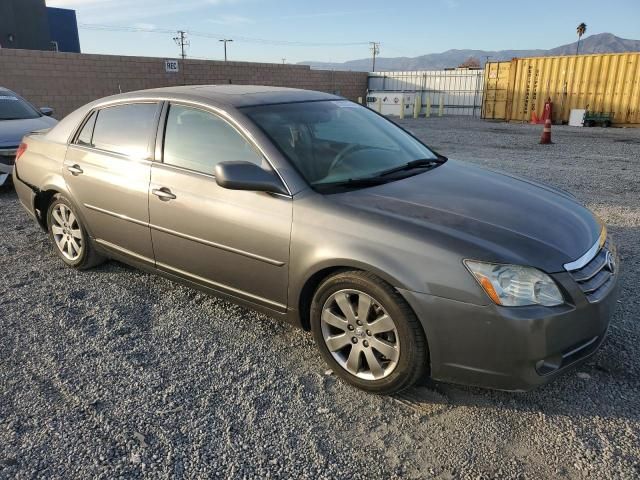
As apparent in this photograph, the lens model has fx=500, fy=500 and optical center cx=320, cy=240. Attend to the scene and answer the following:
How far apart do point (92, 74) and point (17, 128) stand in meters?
11.3

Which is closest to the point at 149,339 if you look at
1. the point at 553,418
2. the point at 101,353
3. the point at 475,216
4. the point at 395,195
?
the point at 101,353

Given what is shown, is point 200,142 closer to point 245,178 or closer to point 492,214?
point 245,178

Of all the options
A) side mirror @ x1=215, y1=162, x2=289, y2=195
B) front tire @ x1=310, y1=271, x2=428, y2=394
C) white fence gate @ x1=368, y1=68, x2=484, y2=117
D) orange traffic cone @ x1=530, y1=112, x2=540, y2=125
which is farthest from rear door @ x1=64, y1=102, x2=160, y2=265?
white fence gate @ x1=368, y1=68, x2=484, y2=117

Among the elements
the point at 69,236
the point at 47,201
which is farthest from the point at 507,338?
the point at 47,201

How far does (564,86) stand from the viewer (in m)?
20.9

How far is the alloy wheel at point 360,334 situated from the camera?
2.60m

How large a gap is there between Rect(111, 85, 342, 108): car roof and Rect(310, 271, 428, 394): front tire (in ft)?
4.77

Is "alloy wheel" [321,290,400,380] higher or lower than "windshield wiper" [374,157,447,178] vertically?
lower

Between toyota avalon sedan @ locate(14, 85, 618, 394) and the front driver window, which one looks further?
the front driver window

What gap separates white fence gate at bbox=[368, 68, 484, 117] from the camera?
92.0 feet

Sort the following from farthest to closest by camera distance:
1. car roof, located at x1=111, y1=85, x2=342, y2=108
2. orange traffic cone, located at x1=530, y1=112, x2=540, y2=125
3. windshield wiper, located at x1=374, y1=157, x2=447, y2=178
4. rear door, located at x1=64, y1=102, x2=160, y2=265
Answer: orange traffic cone, located at x1=530, y1=112, x2=540, y2=125, rear door, located at x1=64, y1=102, x2=160, y2=265, car roof, located at x1=111, y1=85, x2=342, y2=108, windshield wiper, located at x1=374, y1=157, x2=447, y2=178

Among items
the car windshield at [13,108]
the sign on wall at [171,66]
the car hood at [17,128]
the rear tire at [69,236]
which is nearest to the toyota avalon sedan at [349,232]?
the rear tire at [69,236]

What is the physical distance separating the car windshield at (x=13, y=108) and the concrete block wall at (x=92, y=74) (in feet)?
27.5

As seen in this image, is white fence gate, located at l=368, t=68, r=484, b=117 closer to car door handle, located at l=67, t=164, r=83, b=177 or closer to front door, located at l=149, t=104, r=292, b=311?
car door handle, located at l=67, t=164, r=83, b=177
